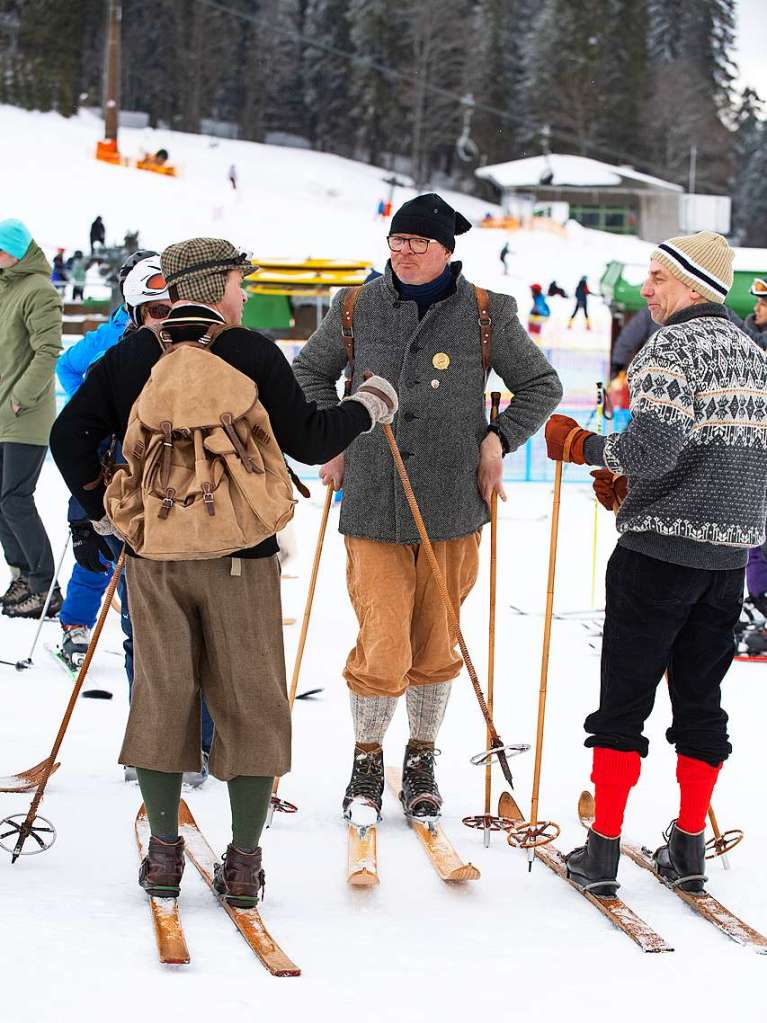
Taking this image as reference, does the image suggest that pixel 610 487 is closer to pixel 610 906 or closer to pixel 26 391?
pixel 610 906

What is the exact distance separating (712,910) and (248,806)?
1.17 m

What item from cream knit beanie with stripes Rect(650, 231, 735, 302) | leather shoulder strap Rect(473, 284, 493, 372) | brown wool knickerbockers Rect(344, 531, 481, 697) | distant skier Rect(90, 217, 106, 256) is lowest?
brown wool knickerbockers Rect(344, 531, 481, 697)

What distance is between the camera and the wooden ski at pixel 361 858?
3484mm

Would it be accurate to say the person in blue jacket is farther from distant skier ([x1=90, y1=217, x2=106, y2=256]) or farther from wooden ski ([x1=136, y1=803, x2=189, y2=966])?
distant skier ([x1=90, y1=217, x2=106, y2=256])

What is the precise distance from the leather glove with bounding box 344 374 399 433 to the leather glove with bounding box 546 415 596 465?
42cm

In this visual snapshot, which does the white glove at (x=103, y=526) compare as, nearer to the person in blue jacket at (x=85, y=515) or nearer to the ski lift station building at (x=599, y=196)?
the person in blue jacket at (x=85, y=515)

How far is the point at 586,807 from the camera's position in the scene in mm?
4113

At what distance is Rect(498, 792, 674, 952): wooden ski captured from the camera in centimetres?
317

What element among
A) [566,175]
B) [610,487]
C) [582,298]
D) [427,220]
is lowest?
[610,487]

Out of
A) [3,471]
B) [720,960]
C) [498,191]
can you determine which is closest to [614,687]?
[720,960]

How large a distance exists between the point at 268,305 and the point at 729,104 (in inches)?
2413

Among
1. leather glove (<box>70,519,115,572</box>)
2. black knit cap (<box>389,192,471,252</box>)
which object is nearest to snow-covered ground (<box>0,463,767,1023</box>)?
leather glove (<box>70,519,115,572</box>)

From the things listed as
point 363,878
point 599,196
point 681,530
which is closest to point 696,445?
point 681,530

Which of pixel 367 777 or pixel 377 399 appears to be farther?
pixel 367 777
